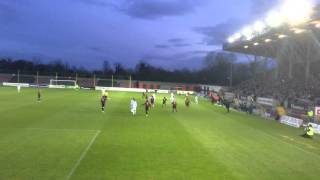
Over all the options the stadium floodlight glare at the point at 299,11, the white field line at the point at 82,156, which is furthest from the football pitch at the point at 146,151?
the stadium floodlight glare at the point at 299,11

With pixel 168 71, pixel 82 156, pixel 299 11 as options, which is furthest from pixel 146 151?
pixel 168 71

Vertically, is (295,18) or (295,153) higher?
(295,18)

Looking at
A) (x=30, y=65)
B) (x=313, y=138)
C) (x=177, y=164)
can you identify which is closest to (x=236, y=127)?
(x=313, y=138)

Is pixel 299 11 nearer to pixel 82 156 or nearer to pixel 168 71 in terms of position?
pixel 82 156

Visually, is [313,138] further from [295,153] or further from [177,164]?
[177,164]

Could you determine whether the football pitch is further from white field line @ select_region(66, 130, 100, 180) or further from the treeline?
the treeline

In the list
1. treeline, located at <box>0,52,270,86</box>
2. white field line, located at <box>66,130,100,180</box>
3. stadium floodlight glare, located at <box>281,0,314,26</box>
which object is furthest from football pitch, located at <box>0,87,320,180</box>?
treeline, located at <box>0,52,270,86</box>

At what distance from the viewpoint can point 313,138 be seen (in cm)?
3306

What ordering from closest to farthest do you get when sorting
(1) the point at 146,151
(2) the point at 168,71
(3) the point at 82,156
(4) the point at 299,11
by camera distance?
(3) the point at 82,156, (1) the point at 146,151, (4) the point at 299,11, (2) the point at 168,71

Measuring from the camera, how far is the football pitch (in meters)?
18.3

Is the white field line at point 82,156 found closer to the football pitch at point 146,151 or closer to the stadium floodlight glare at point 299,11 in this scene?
the football pitch at point 146,151

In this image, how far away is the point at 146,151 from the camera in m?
23.1

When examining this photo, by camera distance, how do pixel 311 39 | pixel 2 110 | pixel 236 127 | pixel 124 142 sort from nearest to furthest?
pixel 124 142 → pixel 236 127 → pixel 2 110 → pixel 311 39

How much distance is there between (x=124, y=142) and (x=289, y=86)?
179 feet
